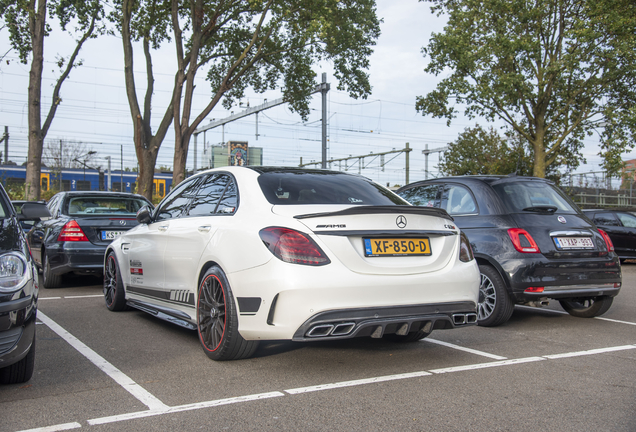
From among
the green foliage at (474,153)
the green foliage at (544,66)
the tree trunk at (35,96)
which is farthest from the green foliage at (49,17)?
the green foliage at (474,153)

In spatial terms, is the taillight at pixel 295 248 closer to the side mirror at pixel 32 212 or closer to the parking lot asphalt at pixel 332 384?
the parking lot asphalt at pixel 332 384

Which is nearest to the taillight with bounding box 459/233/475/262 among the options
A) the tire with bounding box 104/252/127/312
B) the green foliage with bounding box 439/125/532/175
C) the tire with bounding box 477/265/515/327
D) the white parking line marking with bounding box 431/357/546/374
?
the white parking line marking with bounding box 431/357/546/374

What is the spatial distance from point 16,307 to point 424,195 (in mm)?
5106

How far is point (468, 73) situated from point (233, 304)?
71.6ft

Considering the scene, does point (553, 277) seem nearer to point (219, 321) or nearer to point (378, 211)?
Answer: point (378, 211)

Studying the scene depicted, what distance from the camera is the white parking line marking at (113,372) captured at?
11.5 ft

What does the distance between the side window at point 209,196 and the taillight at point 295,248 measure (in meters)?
1.14

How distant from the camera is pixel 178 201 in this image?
5684mm

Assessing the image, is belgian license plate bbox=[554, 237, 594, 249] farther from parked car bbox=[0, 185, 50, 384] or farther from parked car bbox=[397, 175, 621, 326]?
parked car bbox=[0, 185, 50, 384]

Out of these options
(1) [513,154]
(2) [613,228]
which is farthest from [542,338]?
(1) [513,154]

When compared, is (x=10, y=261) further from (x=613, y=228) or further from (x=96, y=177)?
(x=96, y=177)

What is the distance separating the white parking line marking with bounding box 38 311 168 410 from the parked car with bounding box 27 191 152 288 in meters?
2.72

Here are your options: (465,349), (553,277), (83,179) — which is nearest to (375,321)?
(465,349)

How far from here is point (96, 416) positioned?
10.6 ft
